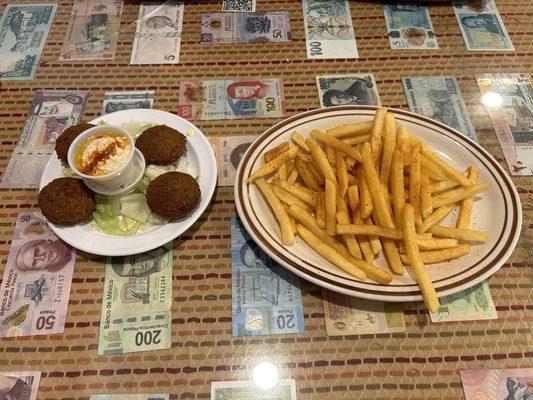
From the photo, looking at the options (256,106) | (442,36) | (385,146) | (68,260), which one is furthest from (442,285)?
(442,36)

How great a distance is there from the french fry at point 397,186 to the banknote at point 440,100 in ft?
2.12

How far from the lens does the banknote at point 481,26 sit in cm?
232

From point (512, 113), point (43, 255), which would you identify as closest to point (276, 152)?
point (43, 255)

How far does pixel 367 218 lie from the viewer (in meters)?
1.51

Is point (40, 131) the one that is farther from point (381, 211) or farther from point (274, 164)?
point (381, 211)

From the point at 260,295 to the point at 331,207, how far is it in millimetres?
427

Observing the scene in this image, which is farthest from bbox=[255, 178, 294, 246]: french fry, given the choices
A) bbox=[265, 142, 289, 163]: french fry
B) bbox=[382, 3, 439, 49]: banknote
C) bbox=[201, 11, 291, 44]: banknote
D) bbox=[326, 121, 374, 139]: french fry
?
bbox=[382, 3, 439, 49]: banknote

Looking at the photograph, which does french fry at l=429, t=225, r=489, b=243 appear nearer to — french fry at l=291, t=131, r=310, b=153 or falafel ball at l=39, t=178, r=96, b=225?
french fry at l=291, t=131, r=310, b=153

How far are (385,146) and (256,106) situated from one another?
0.74 meters

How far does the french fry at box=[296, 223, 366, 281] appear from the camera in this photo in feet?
4.70

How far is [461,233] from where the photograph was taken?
1.50 m

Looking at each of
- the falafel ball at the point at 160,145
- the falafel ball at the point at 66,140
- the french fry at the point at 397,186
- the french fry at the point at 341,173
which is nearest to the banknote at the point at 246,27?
the falafel ball at the point at 160,145

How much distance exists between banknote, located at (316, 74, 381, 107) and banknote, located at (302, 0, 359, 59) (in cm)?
16

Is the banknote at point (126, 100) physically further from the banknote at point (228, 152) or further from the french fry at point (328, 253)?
the french fry at point (328, 253)
